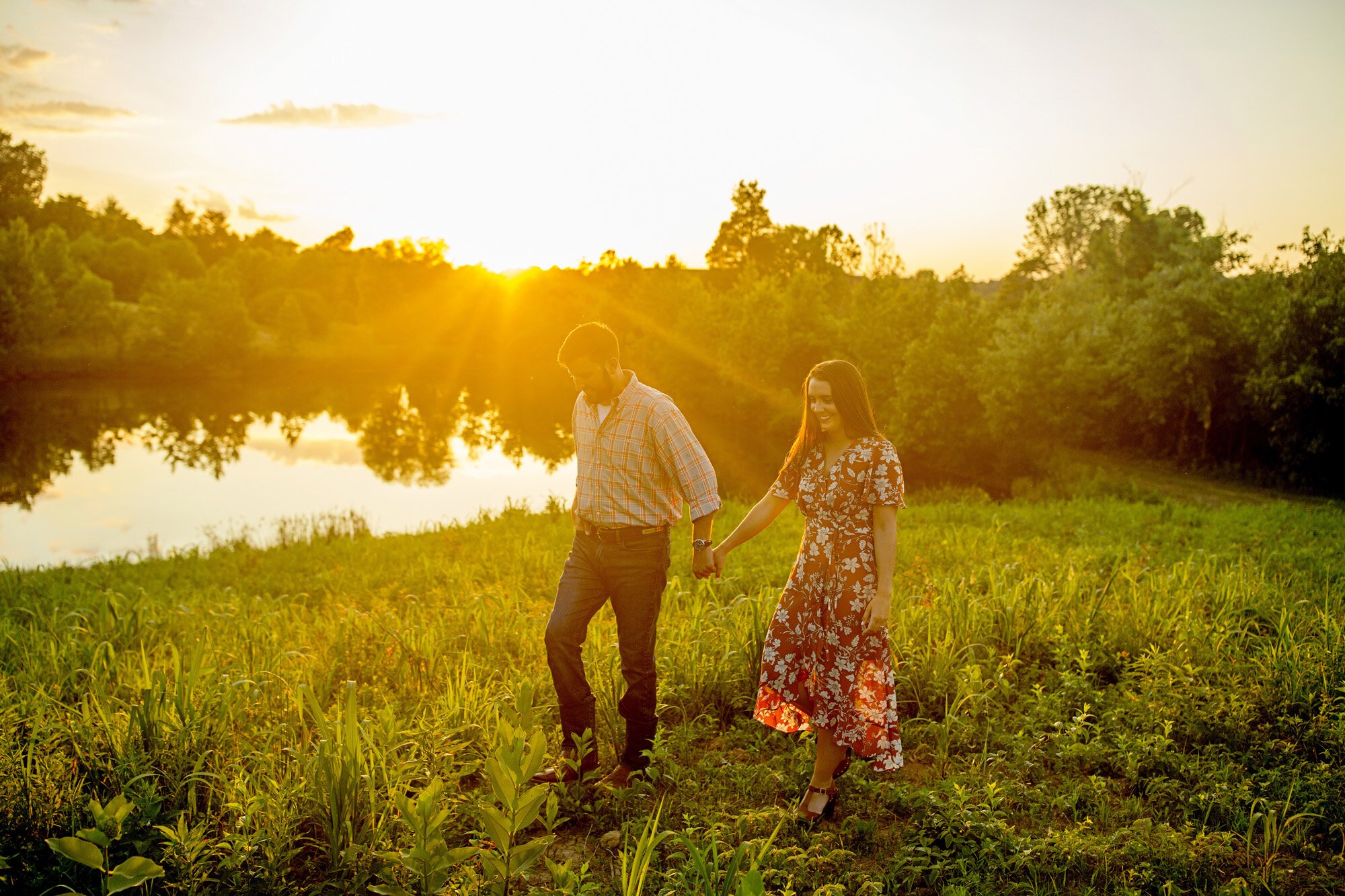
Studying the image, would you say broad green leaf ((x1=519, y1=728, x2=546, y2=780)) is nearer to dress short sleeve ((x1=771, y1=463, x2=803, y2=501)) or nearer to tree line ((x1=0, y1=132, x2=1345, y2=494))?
dress short sleeve ((x1=771, y1=463, x2=803, y2=501))

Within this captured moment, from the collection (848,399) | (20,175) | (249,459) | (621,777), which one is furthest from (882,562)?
(20,175)

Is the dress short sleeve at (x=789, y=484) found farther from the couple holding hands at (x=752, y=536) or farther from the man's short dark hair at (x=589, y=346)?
the man's short dark hair at (x=589, y=346)

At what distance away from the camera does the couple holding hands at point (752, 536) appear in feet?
11.8

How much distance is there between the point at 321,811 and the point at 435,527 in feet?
37.2

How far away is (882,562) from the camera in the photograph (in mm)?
3523

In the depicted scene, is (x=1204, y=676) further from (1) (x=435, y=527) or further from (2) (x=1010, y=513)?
(1) (x=435, y=527)

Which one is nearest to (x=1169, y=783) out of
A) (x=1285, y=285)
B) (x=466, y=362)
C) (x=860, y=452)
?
(x=860, y=452)

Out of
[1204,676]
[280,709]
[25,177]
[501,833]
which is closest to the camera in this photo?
[501,833]

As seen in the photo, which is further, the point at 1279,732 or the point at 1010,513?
the point at 1010,513

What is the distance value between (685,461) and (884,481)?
3.10 feet

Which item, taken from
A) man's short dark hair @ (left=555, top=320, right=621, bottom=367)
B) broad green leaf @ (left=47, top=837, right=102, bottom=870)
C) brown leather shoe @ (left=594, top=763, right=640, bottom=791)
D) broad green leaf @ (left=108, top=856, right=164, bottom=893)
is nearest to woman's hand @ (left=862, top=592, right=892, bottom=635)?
brown leather shoe @ (left=594, top=763, right=640, bottom=791)

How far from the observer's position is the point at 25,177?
62062 mm

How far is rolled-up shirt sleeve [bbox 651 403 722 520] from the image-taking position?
3.75 metres

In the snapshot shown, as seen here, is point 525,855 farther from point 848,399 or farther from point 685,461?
point 848,399
